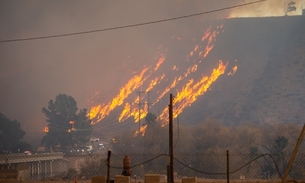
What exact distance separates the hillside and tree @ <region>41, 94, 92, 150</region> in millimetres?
32383

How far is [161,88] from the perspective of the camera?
5650 inches

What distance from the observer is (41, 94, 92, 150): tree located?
9800cm

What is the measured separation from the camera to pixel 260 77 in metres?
146

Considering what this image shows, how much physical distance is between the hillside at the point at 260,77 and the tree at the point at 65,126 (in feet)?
106

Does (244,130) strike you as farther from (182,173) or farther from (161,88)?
(161,88)

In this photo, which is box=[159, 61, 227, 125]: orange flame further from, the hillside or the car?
the car

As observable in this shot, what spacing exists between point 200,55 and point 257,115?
2161 inches

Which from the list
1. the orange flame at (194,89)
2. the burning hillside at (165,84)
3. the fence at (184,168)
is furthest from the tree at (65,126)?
the fence at (184,168)

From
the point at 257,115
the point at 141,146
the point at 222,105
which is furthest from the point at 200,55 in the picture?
the point at 141,146

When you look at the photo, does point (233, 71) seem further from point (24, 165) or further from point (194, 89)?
point (24, 165)

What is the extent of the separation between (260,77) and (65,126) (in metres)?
64.9

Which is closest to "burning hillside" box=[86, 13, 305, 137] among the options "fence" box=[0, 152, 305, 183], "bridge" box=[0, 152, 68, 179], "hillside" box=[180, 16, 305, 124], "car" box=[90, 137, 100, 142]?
"hillside" box=[180, 16, 305, 124]

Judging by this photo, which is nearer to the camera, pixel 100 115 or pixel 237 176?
pixel 237 176

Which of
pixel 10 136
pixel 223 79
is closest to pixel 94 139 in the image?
pixel 10 136
